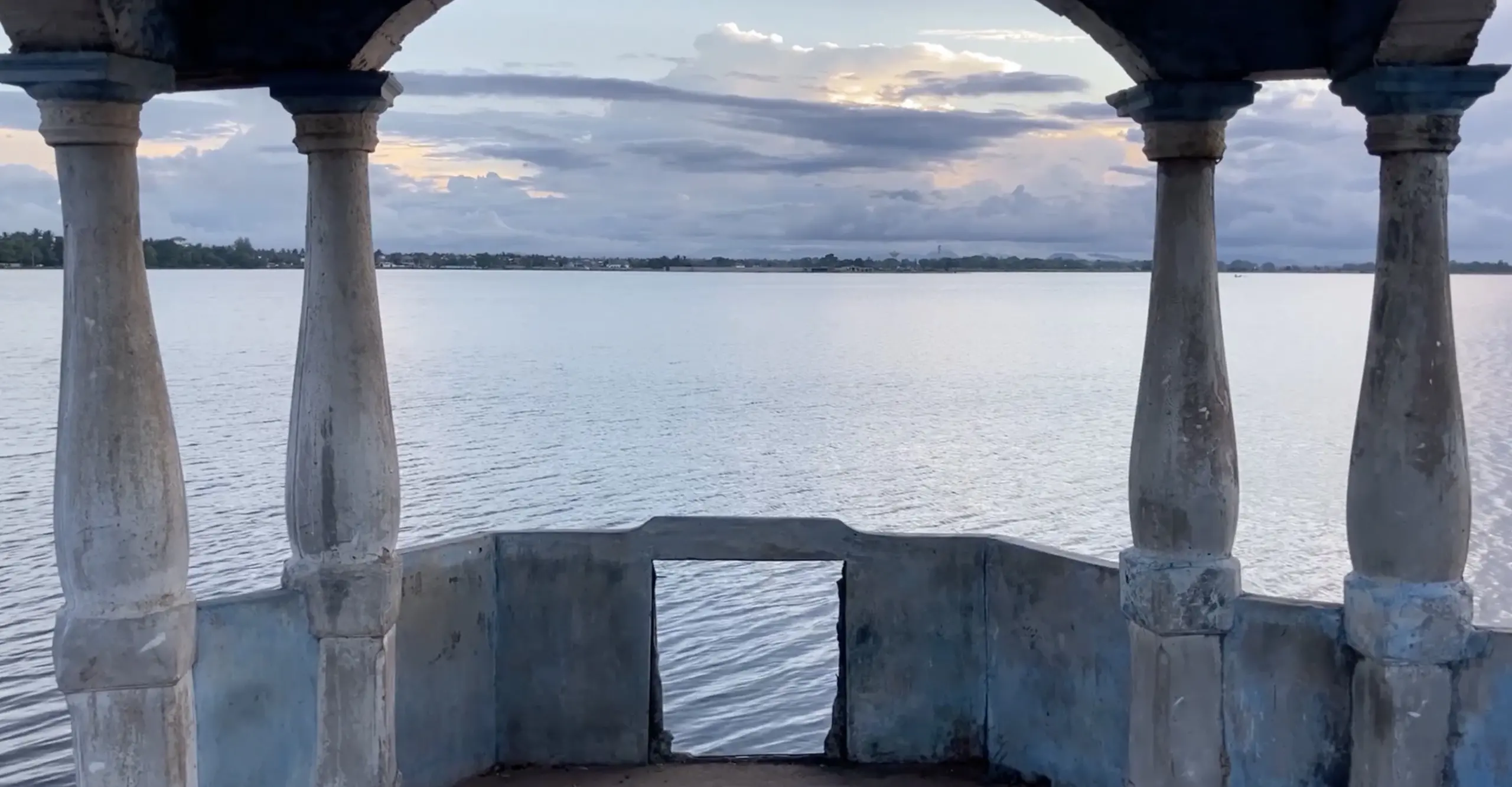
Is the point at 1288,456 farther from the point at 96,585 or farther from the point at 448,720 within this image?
the point at 96,585

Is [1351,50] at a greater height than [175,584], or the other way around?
[1351,50]

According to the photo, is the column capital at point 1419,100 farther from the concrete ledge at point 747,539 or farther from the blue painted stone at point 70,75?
the blue painted stone at point 70,75

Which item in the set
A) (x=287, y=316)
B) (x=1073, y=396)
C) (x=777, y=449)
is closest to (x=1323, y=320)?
(x=1073, y=396)

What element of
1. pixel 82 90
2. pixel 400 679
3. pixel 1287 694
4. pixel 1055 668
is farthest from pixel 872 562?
pixel 82 90

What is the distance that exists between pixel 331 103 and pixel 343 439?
141 centimetres

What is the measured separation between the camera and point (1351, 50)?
525 centimetres

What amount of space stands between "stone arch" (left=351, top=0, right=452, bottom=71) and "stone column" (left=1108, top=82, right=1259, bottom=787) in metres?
2.97

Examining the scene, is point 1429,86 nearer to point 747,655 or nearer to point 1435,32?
point 1435,32

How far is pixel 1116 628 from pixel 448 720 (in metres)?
3.31

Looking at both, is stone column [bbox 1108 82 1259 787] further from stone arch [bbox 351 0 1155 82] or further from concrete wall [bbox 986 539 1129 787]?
concrete wall [bbox 986 539 1129 787]

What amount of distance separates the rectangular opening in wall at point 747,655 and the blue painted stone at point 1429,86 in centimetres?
622

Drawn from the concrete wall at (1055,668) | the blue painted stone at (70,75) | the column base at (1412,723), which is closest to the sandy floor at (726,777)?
the concrete wall at (1055,668)

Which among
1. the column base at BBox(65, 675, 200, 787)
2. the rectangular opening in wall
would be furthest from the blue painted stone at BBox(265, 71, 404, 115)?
the rectangular opening in wall

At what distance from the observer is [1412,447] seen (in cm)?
507
